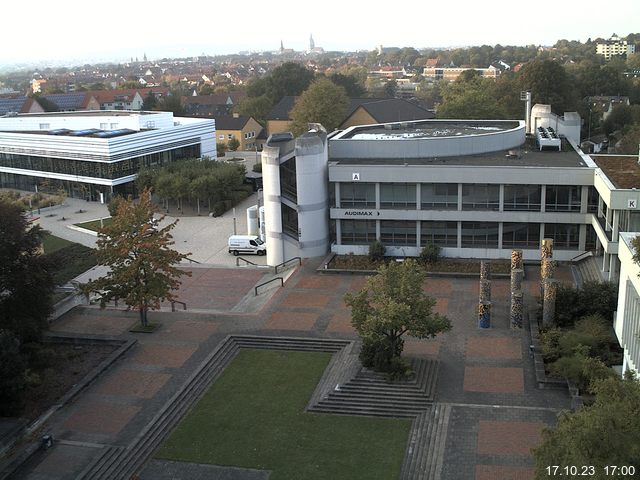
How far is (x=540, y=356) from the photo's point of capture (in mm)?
28469

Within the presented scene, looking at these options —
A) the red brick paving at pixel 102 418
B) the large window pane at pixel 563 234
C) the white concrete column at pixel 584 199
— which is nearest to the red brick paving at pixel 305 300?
the red brick paving at pixel 102 418

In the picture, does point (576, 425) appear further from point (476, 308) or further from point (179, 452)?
point (476, 308)

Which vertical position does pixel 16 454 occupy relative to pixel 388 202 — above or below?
below

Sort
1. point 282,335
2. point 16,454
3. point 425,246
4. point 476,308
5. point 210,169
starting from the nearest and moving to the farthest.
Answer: point 16,454, point 282,335, point 476,308, point 425,246, point 210,169

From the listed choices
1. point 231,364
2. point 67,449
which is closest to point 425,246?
point 231,364

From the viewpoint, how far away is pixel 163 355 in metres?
30.9

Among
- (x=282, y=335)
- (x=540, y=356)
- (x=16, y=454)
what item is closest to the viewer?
(x=16, y=454)

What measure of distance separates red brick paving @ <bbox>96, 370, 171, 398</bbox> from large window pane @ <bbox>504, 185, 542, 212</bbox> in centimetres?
2197

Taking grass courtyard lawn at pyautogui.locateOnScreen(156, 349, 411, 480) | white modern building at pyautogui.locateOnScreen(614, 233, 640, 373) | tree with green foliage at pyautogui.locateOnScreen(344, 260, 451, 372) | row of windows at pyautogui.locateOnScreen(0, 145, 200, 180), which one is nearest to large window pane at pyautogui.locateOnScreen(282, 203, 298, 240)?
grass courtyard lawn at pyautogui.locateOnScreen(156, 349, 411, 480)

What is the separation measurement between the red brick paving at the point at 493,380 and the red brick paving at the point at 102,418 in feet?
40.7

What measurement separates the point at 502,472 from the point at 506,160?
25795 millimetres

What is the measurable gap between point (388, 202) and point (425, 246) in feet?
11.1

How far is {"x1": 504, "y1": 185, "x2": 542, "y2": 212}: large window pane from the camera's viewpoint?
1591 inches

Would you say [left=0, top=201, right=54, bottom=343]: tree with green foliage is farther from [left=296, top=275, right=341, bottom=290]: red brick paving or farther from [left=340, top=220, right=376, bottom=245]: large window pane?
[left=340, top=220, right=376, bottom=245]: large window pane
